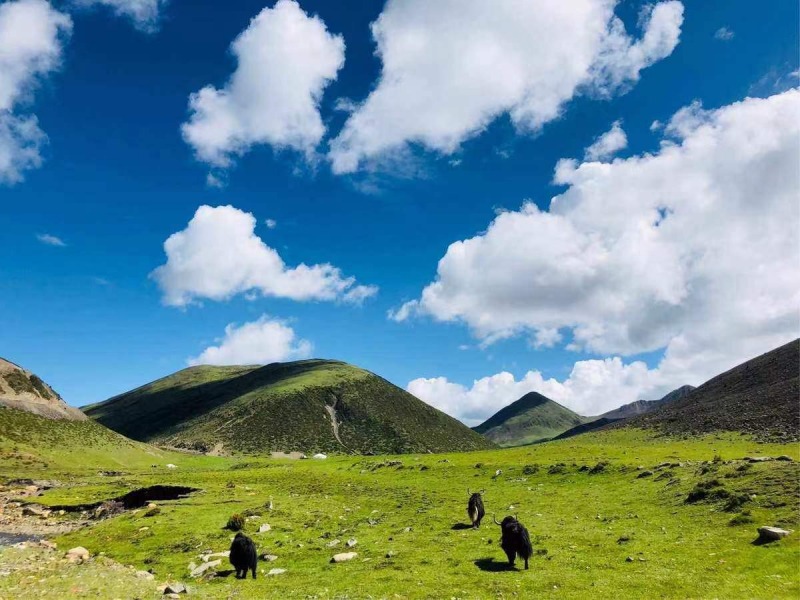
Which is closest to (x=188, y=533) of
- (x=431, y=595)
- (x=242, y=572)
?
(x=242, y=572)

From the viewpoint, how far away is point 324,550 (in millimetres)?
24812

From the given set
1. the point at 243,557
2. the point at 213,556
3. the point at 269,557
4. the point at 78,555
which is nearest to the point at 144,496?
the point at 78,555

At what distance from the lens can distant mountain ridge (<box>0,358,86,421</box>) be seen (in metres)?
115

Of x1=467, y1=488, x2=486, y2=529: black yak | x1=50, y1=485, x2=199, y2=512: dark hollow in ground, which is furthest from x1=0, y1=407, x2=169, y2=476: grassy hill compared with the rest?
x1=467, y1=488, x2=486, y2=529: black yak

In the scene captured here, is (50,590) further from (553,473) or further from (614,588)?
(553,473)

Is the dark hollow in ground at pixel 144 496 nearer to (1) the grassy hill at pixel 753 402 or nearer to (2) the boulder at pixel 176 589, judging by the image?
(2) the boulder at pixel 176 589

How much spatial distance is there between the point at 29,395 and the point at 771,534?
5897 inches

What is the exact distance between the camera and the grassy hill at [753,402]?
90.8 m

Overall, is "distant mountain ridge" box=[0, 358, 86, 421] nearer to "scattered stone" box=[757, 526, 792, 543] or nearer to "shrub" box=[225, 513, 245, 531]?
"shrub" box=[225, 513, 245, 531]

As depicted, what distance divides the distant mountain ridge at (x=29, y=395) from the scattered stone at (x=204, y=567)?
118 meters

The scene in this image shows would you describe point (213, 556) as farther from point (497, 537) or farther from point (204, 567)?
point (497, 537)

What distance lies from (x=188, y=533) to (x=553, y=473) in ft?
110

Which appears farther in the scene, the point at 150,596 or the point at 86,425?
the point at 86,425

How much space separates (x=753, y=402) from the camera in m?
112
